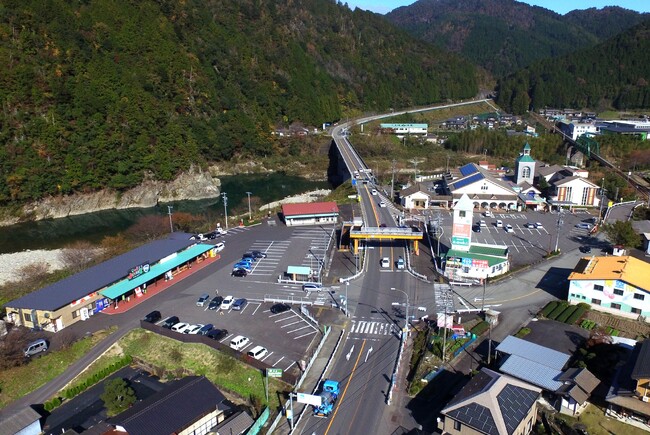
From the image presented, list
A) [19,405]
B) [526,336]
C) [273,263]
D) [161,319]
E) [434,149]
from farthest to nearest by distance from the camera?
1. [434,149]
2. [273,263]
3. [161,319]
4. [526,336]
5. [19,405]

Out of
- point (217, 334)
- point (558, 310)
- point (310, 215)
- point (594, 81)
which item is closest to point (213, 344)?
point (217, 334)

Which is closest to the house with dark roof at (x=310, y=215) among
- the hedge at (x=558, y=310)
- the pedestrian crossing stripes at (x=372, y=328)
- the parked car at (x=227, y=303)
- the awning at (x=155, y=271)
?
the awning at (x=155, y=271)

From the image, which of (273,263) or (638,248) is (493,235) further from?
(273,263)

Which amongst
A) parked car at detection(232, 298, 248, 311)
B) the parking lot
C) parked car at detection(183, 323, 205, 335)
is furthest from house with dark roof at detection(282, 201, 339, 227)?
parked car at detection(183, 323, 205, 335)

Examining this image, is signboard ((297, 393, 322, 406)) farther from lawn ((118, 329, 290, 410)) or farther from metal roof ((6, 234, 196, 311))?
metal roof ((6, 234, 196, 311))

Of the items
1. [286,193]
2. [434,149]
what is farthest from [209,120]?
[434,149]

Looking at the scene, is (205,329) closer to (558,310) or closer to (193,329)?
(193,329)
